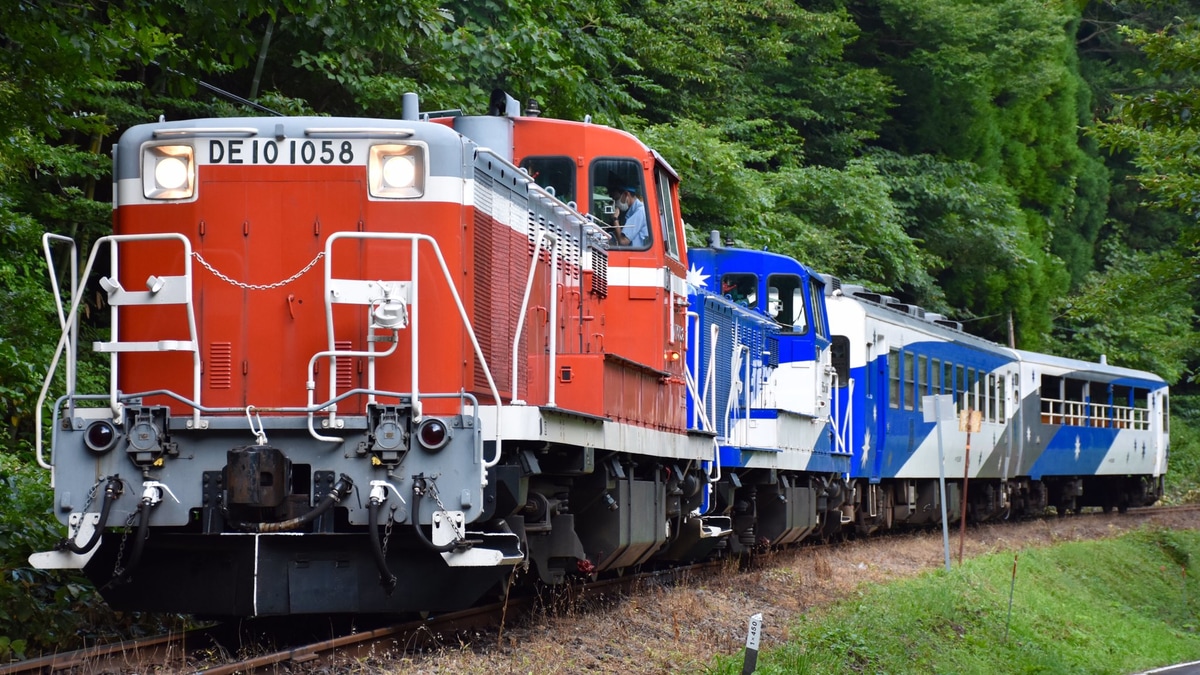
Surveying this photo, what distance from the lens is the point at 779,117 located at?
105 feet

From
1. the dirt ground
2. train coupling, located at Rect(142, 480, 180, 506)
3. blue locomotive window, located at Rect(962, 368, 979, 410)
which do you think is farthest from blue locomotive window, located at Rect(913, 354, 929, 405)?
train coupling, located at Rect(142, 480, 180, 506)

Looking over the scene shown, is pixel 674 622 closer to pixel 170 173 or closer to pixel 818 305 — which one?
pixel 170 173

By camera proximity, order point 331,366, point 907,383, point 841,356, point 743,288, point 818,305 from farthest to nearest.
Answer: point 907,383 → point 841,356 → point 818,305 → point 743,288 → point 331,366

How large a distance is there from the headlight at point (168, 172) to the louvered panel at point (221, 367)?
0.91m

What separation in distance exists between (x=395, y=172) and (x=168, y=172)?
1307 millimetres

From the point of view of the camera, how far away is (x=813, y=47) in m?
31.8

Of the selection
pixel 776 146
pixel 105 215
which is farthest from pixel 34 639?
pixel 776 146

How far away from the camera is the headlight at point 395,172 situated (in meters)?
8.43

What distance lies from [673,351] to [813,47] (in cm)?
2108

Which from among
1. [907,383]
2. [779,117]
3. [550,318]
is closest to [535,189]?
[550,318]

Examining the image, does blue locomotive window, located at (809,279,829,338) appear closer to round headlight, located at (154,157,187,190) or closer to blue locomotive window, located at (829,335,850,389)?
blue locomotive window, located at (829,335,850,389)

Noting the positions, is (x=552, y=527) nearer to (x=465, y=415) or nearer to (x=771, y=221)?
(x=465, y=415)

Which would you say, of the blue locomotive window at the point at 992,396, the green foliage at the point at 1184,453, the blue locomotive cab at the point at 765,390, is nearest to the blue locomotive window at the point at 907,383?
the blue locomotive cab at the point at 765,390

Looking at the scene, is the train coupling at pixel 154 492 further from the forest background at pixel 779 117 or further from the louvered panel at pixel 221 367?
the forest background at pixel 779 117
